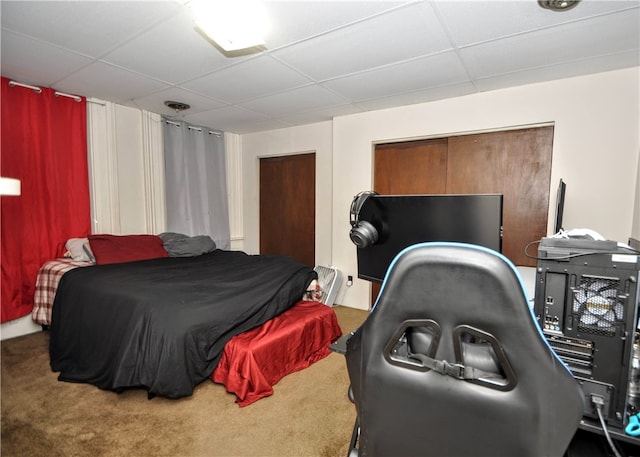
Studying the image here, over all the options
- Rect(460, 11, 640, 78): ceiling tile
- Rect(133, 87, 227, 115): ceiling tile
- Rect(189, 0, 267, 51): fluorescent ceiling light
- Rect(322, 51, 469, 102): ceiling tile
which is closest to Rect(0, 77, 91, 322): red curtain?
Rect(133, 87, 227, 115): ceiling tile

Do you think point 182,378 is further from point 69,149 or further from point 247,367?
point 69,149

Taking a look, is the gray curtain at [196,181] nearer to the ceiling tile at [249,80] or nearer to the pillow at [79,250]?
the pillow at [79,250]

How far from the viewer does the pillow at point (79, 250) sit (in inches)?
118

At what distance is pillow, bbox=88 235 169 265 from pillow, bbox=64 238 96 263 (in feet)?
0.38

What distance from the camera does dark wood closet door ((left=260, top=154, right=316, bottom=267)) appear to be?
435cm

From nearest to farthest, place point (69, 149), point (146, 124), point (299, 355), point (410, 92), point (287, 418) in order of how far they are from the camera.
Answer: point (287, 418) < point (299, 355) < point (410, 92) < point (69, 149) < point (146, 124)

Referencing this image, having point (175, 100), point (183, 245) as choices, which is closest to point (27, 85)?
point (175, 100)

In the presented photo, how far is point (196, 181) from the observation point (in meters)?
4.27

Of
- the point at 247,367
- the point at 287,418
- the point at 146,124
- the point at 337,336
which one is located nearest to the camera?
the point at 287,418

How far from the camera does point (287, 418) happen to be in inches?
72.0

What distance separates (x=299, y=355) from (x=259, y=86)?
234 cm

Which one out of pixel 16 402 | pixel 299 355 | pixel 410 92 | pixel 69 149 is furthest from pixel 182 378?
pixel 410 92

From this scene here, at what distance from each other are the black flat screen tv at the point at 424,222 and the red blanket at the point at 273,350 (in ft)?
3.00

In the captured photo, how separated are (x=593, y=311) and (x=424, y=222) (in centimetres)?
73
